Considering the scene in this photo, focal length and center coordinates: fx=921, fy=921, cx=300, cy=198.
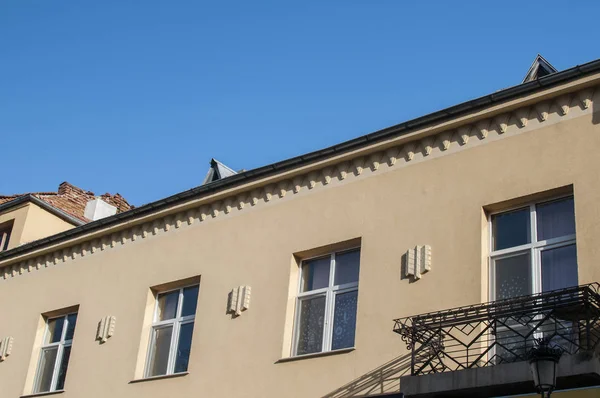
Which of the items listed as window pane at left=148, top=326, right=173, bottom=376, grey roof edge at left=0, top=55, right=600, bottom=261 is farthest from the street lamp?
window pane at left=148, top=326, right=173, bottom=376

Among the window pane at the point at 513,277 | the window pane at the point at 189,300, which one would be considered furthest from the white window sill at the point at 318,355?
the window pane at the point at 189,300

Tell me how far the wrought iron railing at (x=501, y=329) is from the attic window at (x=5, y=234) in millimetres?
13204

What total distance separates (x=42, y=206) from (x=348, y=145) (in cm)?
1080

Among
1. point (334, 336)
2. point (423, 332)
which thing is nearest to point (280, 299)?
point (334, 336)

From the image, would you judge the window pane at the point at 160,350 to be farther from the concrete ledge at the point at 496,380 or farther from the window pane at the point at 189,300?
the concrete ledge at the point at 496,380

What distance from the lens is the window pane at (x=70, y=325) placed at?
17.8m

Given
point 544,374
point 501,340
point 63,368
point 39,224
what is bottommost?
point 544,374

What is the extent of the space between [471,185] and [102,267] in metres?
8.06

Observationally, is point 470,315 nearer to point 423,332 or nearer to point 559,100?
point 423,332

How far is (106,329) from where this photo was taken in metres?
16.7

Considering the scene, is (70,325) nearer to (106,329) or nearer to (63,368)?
(63,368)

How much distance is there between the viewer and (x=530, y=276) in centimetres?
1181

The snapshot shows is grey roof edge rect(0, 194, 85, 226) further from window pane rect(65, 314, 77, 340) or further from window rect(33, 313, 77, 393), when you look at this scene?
window pane rect(65, 314, 77, 340)

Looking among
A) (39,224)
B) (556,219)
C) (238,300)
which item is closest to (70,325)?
(238,300)
